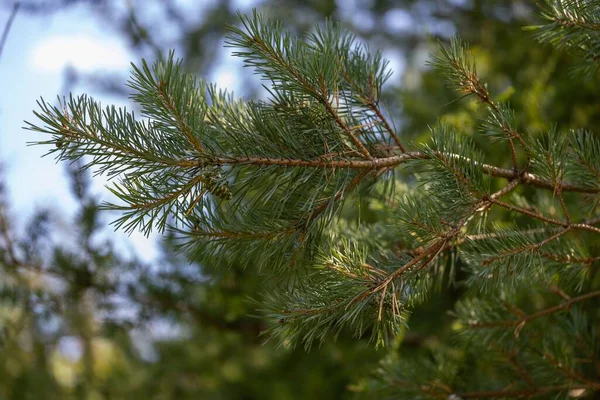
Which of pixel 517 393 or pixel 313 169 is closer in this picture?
pixel 313 169

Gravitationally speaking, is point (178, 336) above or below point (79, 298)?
below

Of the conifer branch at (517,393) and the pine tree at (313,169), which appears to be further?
the conifer branch at (517,393)

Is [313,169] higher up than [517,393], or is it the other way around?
Result: [313,169]

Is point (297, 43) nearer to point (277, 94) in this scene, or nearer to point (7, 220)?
point (277, 94)

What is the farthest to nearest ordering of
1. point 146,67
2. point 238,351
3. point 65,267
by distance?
1. point 238,351
2. point 65,267
3. point 146,67

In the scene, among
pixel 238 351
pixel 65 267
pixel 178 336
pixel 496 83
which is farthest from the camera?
pixel 178 336

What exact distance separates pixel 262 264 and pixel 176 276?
3.50 ft

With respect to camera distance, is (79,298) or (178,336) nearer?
(79,298)

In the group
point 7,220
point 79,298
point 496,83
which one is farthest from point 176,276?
point 496,83

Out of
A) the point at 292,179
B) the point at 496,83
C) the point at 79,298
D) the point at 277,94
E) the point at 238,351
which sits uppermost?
the point at 496,83

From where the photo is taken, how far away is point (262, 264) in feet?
2.52

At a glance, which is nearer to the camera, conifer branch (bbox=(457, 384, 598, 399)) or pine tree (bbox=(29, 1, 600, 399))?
pine tree (bbox=(29, 1, 600, 399))

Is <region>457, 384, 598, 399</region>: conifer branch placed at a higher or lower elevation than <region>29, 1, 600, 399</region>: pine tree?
lower

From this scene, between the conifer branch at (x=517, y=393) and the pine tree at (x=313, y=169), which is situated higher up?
the pine tree at (x=313, y=169)
